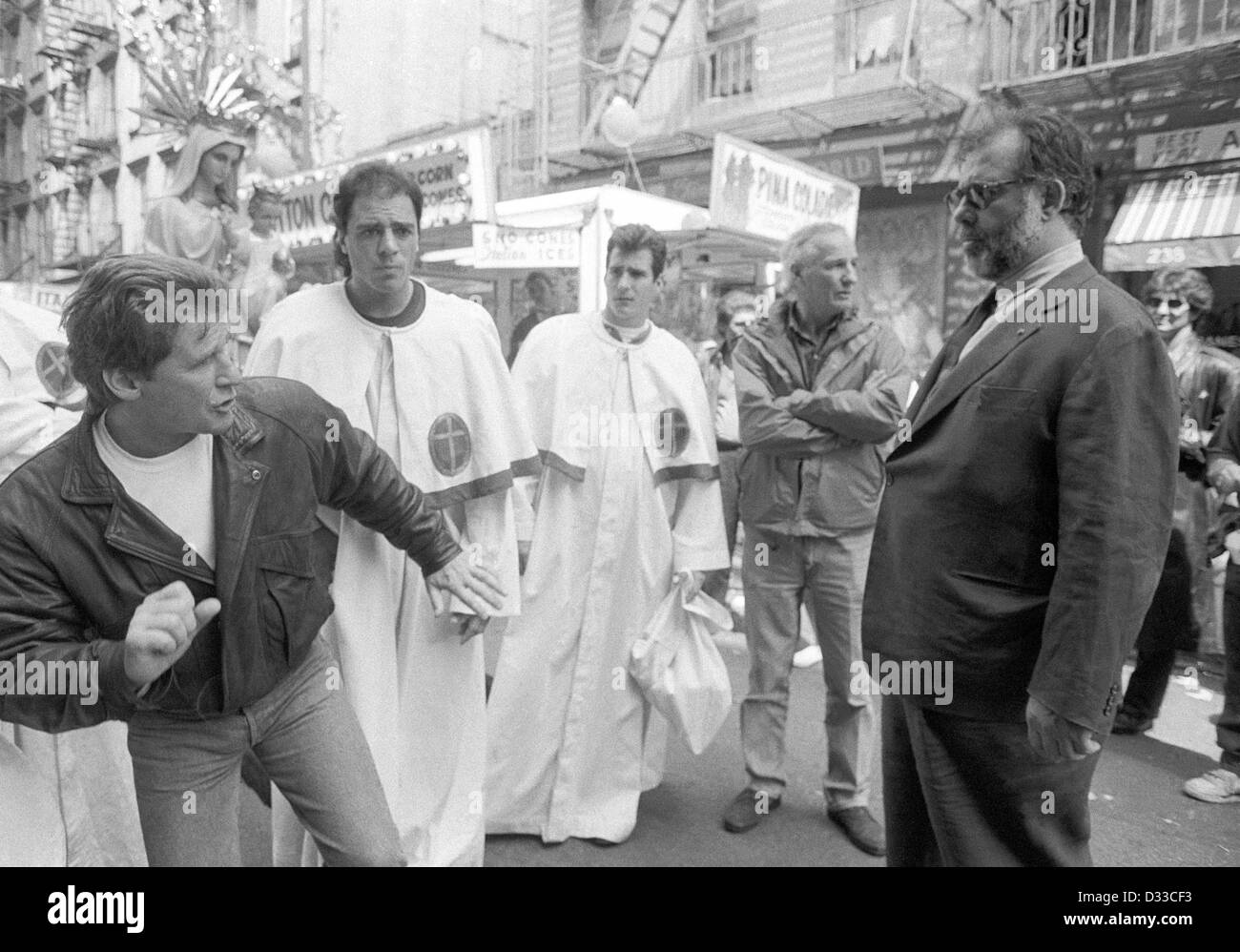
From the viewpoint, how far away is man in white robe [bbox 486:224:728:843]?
3.42m

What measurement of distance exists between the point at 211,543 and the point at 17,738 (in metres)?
0.74

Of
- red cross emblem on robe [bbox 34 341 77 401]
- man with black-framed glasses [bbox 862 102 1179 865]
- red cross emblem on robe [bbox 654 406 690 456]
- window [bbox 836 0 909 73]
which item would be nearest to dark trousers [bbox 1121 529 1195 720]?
red cross emblem on robe [bbox 654 406 690 456]

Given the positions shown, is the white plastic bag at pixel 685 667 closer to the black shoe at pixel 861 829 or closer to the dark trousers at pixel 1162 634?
the black shoe at pixel 861 829

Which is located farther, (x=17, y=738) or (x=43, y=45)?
(x=43, y=45)

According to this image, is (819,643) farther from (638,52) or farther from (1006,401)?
(638,52)

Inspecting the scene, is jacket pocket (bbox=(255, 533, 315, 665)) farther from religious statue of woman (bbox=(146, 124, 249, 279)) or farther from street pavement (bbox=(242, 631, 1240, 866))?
religious statue of woman (bbox=(146, 124, 249, 279))

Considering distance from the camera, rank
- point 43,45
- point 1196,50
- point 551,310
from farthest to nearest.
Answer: point 1196,50 → point 551,310 → point 43,45

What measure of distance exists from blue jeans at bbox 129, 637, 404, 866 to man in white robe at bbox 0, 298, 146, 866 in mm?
358

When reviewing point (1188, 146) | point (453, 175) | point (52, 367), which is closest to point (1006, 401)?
point (52, 367)

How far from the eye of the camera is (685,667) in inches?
134

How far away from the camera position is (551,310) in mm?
7219

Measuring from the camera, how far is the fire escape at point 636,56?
13.1 m
